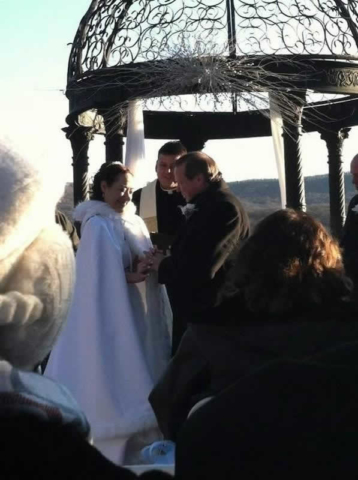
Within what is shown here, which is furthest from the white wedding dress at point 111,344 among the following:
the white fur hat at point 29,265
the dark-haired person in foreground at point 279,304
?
the white fur hat at point 29,265

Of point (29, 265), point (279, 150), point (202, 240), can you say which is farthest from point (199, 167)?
point (29, 265)

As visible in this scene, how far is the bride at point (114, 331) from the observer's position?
495 cm

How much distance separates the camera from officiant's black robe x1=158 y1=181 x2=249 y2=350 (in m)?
4.62

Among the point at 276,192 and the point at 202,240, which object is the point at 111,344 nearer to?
the point at 202,240

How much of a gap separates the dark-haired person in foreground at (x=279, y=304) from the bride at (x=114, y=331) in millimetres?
1962

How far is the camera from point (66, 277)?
1.86 m

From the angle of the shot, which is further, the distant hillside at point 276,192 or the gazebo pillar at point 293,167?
the distant hillside at point 276,192

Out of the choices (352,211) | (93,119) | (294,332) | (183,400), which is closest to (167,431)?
(183,400)

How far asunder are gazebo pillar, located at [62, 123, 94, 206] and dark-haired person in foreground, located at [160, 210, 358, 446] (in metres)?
5.12

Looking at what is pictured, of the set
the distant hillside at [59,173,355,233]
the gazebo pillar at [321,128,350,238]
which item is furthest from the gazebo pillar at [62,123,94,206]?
the distant hillside at [59,173,355,233]

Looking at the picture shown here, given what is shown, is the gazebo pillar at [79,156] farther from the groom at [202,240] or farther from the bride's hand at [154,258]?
the groom at [202,240]

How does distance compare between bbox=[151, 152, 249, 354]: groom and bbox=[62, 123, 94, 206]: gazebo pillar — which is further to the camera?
bbox=[62, 123, 94, 206]: gazebo pillar

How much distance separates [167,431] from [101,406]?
1.61m

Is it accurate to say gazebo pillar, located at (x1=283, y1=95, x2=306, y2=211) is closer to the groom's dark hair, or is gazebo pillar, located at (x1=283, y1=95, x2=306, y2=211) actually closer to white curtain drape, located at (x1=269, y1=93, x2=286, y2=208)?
white curtain drape, located at (x1=269, y1=93, x2=286, y2=208)
